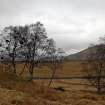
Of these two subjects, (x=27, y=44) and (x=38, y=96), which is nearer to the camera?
(x=38, y=96)

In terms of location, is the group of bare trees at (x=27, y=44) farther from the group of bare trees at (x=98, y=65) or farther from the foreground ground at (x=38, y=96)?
the foreground ground at (x=38, y=96)

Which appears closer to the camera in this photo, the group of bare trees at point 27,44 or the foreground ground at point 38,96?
the foreground ground at point 38,96

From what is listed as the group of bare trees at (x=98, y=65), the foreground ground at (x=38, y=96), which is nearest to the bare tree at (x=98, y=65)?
the group of bare trees at (x=98, y=65)

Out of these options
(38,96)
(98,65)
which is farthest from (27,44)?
(38,96)

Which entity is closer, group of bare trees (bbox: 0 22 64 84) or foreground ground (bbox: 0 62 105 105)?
foreground ground (bbox: 0 62 105 105)

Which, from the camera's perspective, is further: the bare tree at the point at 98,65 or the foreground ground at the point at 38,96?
the bare tree at the point at 98,65

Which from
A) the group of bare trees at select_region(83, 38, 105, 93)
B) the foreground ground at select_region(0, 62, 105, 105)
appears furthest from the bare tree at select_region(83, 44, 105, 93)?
the foreground ground at select_region(0, 62, 105, 105)

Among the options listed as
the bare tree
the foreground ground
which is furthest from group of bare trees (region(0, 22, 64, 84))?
the foreground ground

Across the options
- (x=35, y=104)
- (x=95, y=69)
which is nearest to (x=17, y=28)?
(x=95, y=69)

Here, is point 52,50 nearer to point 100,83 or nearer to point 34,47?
point 34,47

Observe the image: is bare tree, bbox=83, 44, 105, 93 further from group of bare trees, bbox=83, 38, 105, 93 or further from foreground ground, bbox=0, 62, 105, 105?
foreground ground, bbox=0, 62, 105, 105

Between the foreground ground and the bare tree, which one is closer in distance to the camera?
the foreground ground

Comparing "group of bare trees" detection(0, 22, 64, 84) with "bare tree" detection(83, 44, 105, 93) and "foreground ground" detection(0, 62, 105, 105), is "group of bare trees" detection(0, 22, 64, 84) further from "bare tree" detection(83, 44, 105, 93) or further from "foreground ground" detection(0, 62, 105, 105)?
"foreground ground" detection(0, 62, 105, 105)

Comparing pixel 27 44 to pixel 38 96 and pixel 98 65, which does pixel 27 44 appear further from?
pixel 38 96
